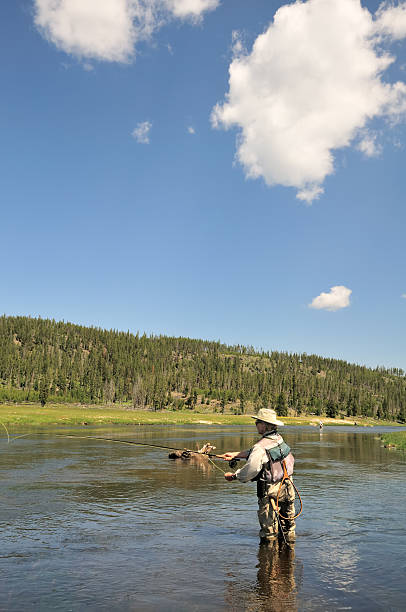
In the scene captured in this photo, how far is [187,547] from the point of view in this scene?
1098 cm

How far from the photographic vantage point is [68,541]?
1138 cm

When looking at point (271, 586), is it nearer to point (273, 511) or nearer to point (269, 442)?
point (273, 511)

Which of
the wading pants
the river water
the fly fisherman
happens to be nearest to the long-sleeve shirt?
the fly fisherman

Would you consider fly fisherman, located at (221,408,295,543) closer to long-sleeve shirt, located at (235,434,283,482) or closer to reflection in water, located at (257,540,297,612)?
long-sleeve shirt, located at (235,434,283,482)

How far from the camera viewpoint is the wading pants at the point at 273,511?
10.2 metres

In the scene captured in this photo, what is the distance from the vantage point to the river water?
26.1ft

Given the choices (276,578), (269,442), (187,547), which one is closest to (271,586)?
(276,578)

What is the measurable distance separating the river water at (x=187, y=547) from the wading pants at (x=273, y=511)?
37cm

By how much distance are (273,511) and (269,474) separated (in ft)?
3.07

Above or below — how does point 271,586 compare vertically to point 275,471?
below

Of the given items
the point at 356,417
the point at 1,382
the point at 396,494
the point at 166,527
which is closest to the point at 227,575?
the point at 166,527

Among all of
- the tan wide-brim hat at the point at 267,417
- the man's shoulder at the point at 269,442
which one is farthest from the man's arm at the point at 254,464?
the tan wide-brim hat at the point at 267,417

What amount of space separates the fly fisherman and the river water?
637 mm

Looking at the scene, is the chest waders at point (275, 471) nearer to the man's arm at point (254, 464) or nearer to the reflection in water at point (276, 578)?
the man's arm at point (254, 464)
